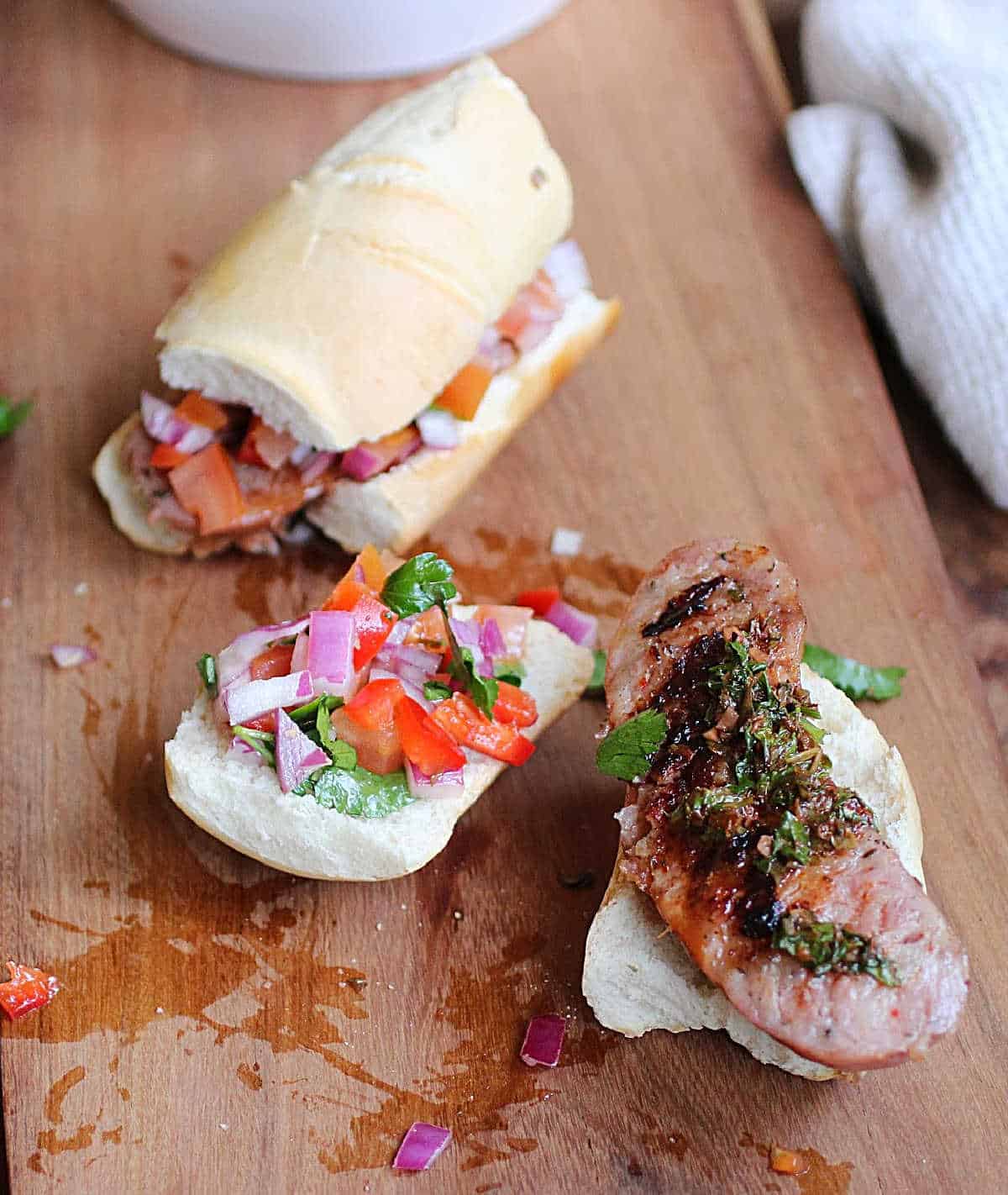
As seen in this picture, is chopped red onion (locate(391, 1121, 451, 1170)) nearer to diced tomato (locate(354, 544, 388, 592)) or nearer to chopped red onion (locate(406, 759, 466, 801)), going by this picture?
chopped red onion (locate(406, 759, 466, 801))

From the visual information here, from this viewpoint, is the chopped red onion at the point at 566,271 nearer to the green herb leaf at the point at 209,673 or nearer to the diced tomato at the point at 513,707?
the diced tomato at the point at 513,707

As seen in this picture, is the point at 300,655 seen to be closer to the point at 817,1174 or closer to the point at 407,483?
the point at 407,483

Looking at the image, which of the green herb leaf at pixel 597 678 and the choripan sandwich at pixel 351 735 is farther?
the green herb leaf at pixel 597 678

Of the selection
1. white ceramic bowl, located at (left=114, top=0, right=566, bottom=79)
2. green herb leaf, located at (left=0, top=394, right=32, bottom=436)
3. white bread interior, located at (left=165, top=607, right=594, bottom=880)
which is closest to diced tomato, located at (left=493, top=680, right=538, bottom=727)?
white bread interior, located at (left=165, top=607, right=594, bottom=880)

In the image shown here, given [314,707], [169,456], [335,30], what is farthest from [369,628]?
[335,30]

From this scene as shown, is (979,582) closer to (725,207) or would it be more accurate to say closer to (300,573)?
(725,207)

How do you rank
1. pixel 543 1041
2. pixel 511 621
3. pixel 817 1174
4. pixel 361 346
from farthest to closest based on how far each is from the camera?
1. pixel 361 346
2. pixel 511 621
3. pixel 543 1041
4. pixel 817 1174

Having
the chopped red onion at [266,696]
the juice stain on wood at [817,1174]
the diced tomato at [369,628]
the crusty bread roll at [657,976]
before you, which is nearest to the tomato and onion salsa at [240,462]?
the diced tomato at [369,628]

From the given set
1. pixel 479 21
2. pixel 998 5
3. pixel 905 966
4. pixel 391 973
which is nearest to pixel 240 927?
pixel 391 973
